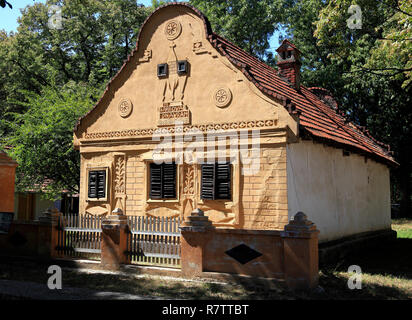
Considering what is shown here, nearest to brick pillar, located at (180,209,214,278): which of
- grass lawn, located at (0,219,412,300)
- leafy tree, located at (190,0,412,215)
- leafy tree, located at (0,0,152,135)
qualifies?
grass lawn, located at (0,219,412,300)

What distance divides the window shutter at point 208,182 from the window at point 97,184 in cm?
403

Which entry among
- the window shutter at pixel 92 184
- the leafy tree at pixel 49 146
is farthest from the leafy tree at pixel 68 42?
the window shutter at pixel 92 184

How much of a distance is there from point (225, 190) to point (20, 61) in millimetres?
25631

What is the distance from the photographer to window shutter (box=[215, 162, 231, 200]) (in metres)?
12.9

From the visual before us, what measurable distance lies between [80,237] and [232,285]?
4825 mm

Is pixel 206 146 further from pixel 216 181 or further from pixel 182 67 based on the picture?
pixel 182 67

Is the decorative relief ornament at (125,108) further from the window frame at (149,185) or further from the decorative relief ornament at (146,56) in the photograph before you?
the window frame at (149,185)

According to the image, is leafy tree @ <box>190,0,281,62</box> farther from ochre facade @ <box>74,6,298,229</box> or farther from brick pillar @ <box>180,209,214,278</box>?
brick pillar @ <box>180,209,214,278</box>

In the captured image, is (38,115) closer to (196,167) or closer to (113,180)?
(113,180)

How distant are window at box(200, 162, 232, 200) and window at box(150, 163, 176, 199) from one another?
1178 millimetres

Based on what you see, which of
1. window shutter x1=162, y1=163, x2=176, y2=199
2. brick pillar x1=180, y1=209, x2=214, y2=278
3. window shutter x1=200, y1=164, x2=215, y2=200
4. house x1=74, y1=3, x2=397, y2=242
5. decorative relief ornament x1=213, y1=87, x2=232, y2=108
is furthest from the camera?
window shutter x1=162, y1=163, x2=176, y2=199

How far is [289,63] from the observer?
17.9 m
